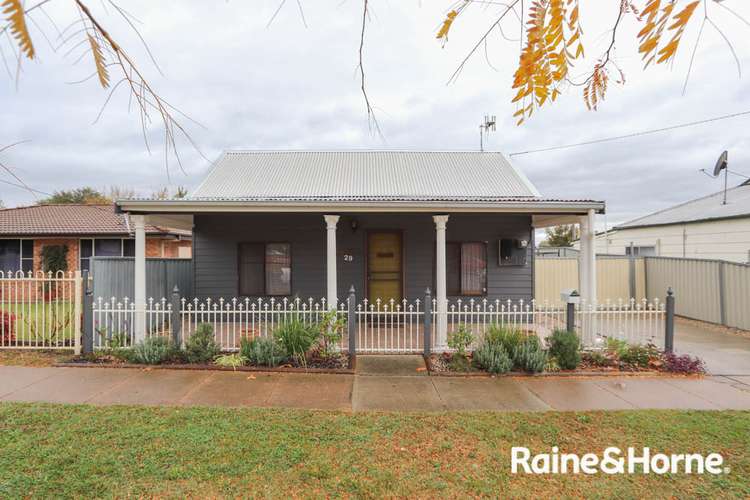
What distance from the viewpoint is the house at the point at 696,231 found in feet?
35.0

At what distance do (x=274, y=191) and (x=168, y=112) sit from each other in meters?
7.80

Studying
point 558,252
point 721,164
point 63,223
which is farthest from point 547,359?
point 63,223

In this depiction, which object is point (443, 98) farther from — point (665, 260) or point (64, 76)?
point (665, 260)

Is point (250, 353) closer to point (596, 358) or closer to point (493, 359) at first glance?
point (493, 359)

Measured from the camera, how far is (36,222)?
15945 mm

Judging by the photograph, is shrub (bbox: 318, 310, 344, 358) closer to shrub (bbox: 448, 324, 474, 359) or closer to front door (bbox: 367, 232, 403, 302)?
shrub (bbox: 448, 324, 474, 359)

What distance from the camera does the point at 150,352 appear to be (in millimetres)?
5820

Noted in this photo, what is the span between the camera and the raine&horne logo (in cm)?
307

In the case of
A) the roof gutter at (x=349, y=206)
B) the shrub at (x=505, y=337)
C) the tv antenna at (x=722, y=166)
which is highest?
the tv antenna at (x=722, y=166)

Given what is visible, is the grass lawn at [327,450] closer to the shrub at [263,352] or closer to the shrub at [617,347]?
the shrub at [263,352]

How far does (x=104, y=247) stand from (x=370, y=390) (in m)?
15.8

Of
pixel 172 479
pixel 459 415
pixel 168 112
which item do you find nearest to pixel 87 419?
pixel 172 479

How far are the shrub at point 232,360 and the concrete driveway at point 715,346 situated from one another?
7.14 metres

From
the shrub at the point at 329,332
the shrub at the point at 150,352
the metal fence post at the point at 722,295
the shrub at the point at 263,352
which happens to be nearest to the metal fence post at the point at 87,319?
the shrub at the point at 150,352
